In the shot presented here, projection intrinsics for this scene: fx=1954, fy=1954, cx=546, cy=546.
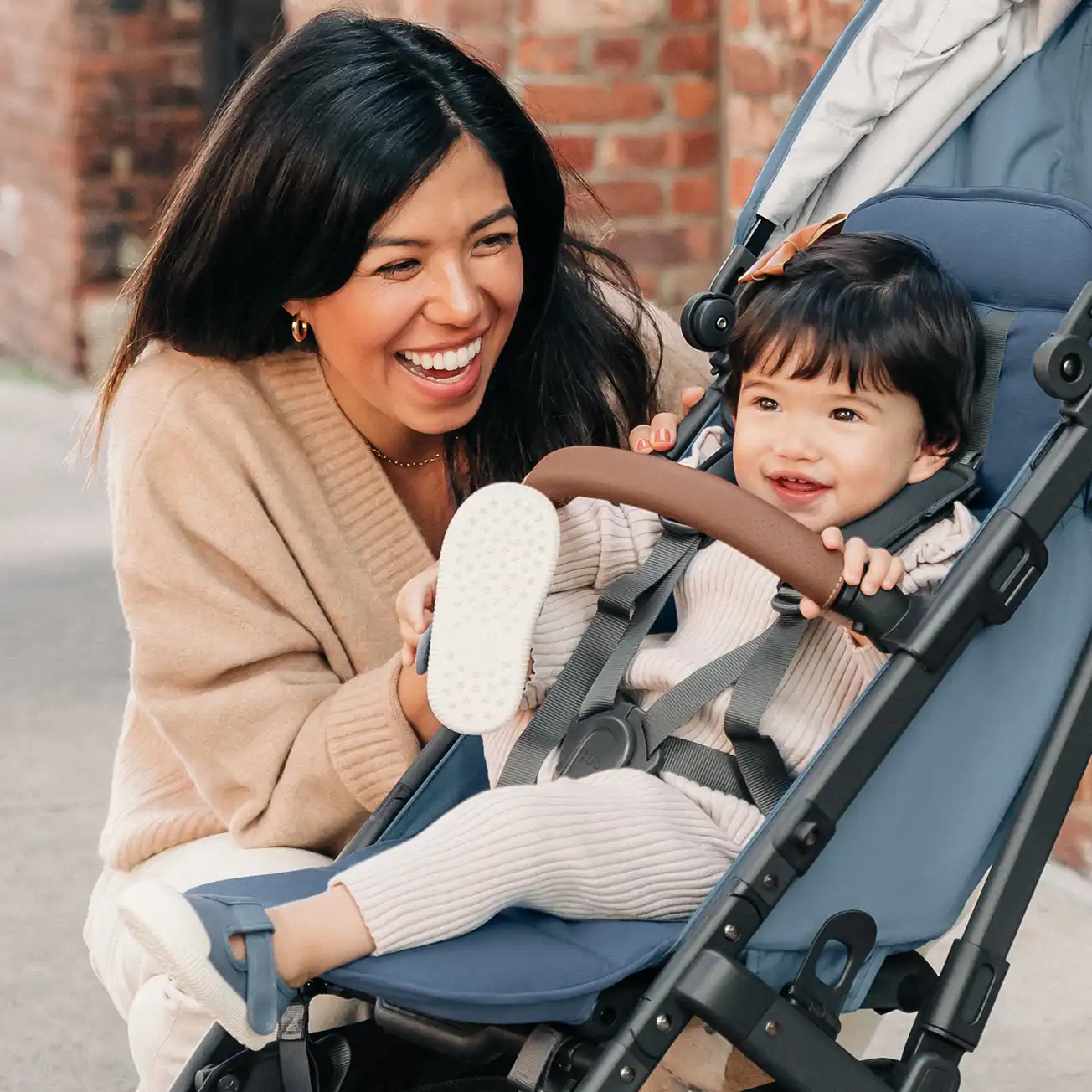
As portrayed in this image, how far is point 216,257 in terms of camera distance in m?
2.34

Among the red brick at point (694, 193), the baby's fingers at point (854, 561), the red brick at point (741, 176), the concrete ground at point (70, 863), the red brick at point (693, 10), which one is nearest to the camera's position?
the baby's fingers at point (854, 561)

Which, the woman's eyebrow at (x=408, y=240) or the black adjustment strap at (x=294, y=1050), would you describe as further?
the woman's eyebrow at (x=408, y=240)

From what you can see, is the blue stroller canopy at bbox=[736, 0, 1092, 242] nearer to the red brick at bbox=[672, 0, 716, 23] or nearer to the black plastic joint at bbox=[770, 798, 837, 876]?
the black plastic joint at bbox=[770, 798, 837, 876]

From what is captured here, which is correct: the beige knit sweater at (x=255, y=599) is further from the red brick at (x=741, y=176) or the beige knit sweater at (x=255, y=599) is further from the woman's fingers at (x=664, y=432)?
the red brick at (x=741, y=176)

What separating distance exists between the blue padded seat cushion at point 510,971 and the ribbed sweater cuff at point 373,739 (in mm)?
410

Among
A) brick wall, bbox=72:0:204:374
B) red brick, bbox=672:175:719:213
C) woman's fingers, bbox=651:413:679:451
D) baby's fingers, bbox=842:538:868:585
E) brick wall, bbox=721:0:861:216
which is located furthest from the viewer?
brick wall, bbox=72:0:204:374

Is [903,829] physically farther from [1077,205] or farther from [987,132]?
[987,132]

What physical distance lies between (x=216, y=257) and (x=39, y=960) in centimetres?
153

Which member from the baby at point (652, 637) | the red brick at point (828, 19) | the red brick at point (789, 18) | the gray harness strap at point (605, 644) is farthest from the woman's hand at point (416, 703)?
the red brick at point (789, 18)

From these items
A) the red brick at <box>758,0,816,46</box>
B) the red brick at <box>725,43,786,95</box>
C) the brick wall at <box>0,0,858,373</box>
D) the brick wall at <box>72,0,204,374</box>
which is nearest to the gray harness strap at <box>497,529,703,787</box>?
the brick wall at <box>0,0,858,373</box>

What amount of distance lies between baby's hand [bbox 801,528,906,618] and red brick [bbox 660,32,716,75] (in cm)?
271

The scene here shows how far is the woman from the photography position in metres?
2.25

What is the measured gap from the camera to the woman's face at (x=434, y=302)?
7.43 feet

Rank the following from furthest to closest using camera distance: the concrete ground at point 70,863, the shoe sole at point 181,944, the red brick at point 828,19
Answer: the red brick at point 828,19 < the concrete ground at point 70,863 < the shoe sole at point 181,944
